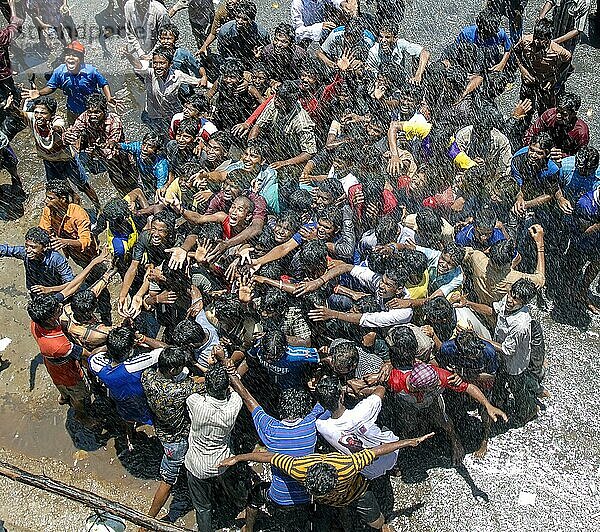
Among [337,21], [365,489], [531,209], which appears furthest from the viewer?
[337,21]

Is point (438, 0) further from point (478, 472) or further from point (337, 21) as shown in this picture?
point (478, 472)

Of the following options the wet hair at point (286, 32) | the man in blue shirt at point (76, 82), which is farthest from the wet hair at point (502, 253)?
the man in blue shirt at point (76, 82)

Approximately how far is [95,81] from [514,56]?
14.9ft

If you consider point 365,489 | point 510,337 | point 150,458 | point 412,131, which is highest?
point 412,131

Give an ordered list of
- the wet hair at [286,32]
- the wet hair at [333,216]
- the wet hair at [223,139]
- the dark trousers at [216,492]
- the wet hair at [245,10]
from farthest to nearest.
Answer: the wet hair at [245,10], the wet hair at [286,32], the wet hair at [223,139], the wet hair at [333,216], the dark trousers at [216,492]

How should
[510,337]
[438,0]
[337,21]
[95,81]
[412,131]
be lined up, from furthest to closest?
[438,0] < [337,21] < [95,81] < [412,131] < [510,337]

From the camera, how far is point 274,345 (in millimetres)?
5164

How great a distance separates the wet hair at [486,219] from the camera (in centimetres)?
579

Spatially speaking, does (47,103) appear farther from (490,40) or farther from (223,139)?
(490,40)

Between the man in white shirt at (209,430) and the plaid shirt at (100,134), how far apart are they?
2884 mm

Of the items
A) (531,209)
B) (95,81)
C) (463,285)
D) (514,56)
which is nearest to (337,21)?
(514,56)

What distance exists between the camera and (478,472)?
5.70 meters

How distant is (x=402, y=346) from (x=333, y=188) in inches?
71.6

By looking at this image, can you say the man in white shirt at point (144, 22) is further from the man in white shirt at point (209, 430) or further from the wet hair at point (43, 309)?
the man in white shirt at point (209, 430)
